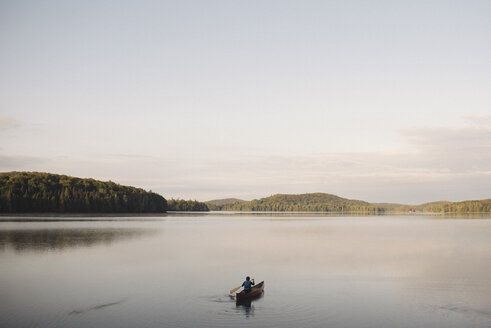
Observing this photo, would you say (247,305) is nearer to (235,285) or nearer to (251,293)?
(251,293)

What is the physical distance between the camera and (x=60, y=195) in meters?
144

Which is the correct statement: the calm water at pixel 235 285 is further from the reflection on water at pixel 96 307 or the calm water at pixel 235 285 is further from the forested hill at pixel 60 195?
the forested hill at pixel 60 195

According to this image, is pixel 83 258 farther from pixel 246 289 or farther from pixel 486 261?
pixel 486 261

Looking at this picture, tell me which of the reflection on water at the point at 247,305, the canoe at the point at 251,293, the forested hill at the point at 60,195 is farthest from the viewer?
the forested hill at the point at 60,195

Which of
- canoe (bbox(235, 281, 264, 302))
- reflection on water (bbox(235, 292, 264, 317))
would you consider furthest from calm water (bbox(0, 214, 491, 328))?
canoe (bbox(235, 281, 264, 302))

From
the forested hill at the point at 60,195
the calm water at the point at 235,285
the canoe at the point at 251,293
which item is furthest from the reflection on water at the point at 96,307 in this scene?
the forested hill at the point at 60,195

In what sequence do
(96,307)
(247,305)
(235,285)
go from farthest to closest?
(235,285)
(247,305)
(96,307)

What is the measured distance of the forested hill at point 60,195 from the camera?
441 feet

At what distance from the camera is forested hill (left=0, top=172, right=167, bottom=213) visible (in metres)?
134

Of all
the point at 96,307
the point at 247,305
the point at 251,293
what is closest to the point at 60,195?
the point at 96,307

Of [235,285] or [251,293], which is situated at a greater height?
[251,293]

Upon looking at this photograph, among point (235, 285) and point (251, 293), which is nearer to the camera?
point (251, 293)

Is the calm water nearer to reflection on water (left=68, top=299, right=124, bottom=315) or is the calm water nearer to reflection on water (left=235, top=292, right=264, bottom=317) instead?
reflection on water (left=68, top=299, right=124, bottom=315)

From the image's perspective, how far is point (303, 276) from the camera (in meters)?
29.1
